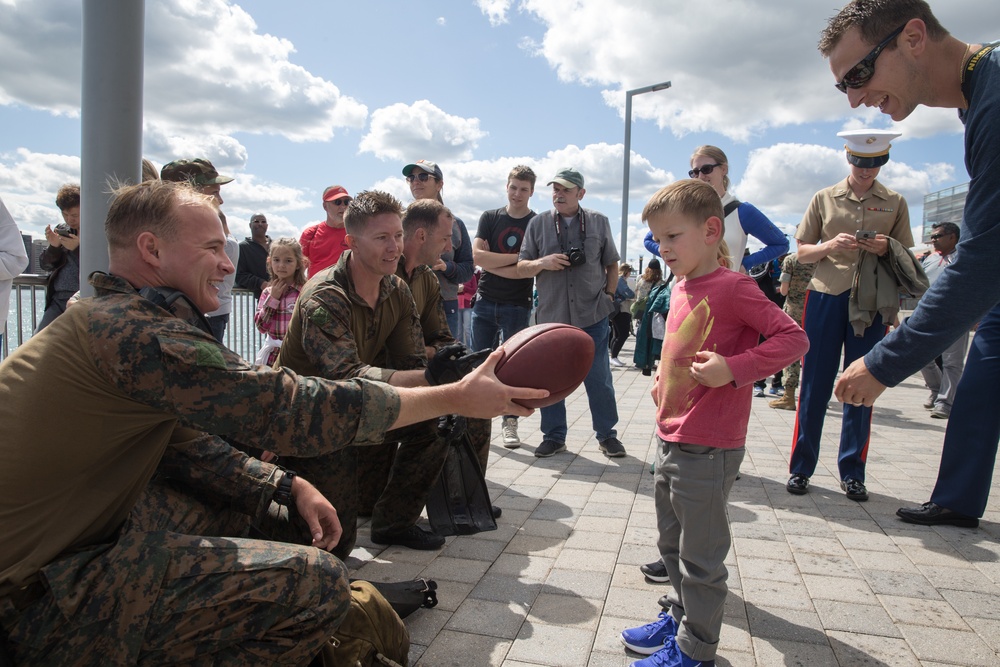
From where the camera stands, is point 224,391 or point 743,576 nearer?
point 224,391

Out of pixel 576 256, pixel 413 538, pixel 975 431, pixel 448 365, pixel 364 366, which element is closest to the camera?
pixel 448 365

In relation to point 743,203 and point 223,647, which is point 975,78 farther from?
point 223,647

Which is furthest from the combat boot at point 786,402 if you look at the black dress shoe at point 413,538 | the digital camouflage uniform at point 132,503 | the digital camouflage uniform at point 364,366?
the digital camouflage uniform at point 132,503

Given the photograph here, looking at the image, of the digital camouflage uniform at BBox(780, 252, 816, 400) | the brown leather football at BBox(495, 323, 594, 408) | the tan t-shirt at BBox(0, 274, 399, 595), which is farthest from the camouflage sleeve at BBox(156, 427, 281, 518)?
the digital camouflage uniform at BBox(780, 252, 816, 400)

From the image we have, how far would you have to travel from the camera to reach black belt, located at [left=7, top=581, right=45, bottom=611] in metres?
1.85

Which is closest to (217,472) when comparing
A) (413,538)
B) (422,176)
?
(413,538)

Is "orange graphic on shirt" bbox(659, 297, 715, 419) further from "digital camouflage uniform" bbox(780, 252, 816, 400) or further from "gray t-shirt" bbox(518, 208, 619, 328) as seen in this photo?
"digital camouflage uniform" bbox(780, 252, 816, 400)

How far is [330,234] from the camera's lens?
22.0 ft

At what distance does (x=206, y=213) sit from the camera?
2316 millimetres

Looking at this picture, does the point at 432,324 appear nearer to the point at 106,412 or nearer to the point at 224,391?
the point at 224,391

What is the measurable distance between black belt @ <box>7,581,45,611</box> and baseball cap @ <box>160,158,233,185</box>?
3.86 metres

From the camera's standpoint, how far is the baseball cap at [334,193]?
6.68 meters

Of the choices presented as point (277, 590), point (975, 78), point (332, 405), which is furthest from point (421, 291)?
point (975, 78)

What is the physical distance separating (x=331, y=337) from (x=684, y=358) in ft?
5.88
